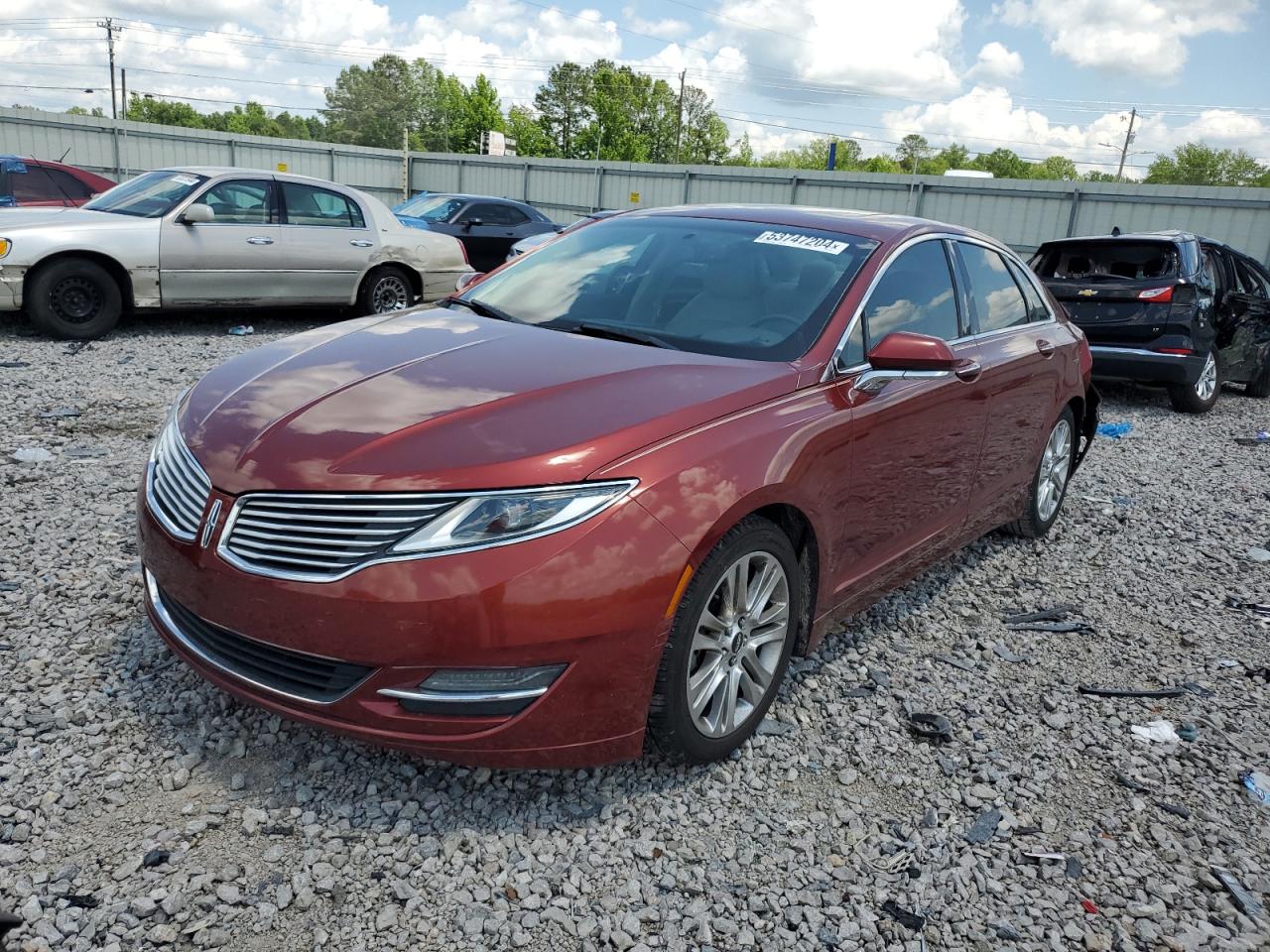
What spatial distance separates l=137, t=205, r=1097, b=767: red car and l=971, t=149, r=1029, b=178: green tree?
452 feet

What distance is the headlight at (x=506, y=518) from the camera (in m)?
2.44

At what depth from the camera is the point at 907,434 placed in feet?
12.0

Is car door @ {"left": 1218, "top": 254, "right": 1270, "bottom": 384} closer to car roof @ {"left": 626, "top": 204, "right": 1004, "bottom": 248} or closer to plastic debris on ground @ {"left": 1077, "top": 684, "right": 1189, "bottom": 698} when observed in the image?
car roof @ {"left": 626, "top": 204, "right": 1004, "bottom": 248}

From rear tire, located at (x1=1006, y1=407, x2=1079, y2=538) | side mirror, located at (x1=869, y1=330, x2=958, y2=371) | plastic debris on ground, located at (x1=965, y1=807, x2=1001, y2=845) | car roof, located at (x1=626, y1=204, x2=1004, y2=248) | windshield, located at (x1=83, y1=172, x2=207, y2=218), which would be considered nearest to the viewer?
plastic debris on ground, located at (x1=965, y1=807, x2=1001, y2=845)

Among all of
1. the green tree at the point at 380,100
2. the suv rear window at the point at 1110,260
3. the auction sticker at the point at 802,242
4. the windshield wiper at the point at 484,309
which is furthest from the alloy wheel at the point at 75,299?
the green tree at the point at 380,100

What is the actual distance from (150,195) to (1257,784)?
32.6ft

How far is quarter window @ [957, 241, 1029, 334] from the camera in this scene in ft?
14.7

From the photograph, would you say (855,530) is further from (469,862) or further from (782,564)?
(469,862)

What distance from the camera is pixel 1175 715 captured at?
3.69 metres

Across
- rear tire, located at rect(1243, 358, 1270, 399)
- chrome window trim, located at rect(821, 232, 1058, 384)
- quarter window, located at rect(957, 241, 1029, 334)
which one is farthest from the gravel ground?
rear tire, located at rect(1243, 358, 1270, 399)

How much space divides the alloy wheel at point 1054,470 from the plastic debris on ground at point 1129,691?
5.06ft

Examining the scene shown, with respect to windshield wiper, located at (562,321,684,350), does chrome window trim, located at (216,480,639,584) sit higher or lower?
lower

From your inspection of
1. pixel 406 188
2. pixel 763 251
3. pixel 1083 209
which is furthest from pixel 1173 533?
pixel 406 188

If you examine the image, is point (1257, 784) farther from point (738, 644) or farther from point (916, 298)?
point (916, 298)
